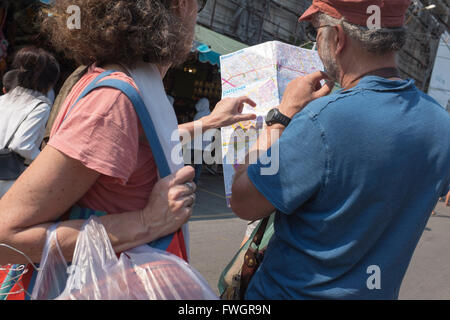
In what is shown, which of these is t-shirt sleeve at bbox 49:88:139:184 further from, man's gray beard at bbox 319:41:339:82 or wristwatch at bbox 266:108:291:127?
man's gray beard at bbox 319:41:339:82

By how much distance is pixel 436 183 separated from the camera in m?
1.22

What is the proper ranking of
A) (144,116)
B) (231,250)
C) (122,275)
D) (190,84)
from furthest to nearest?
(190,84) → (231,250) → (144,116) → (122,275)

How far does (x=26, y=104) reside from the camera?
288cm

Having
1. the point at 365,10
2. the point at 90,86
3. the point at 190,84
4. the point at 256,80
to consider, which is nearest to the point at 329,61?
the point at 365,10

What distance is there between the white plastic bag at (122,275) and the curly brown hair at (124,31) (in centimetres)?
52

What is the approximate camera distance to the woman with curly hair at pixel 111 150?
0.98 meters

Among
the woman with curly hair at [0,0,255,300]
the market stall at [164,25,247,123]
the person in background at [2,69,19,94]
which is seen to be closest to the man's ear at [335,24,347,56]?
the woman with curly hair at [0,0,255,300]

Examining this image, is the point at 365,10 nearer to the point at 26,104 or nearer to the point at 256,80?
the point at 256,80

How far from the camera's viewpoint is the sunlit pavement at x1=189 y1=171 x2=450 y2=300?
427 cm

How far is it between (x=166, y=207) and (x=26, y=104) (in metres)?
2.32

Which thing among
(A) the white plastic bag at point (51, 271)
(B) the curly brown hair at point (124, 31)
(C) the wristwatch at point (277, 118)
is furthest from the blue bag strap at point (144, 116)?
(C) the wristwatch at point (277, 118)

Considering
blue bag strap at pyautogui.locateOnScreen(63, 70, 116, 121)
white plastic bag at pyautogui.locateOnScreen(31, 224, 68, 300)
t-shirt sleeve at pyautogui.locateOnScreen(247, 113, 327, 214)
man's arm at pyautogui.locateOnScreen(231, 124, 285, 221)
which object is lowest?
white plastic bag at pyautogui.locateOnScreen(31, 224, 68, 300)

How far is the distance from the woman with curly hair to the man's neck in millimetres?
586
